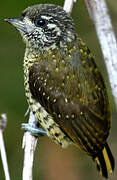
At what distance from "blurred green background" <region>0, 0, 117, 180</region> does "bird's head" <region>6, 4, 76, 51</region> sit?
4.01 feet

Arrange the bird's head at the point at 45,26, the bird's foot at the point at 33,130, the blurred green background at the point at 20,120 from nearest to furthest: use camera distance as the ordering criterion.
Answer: the bird's foot at the point at 33,130
the bird's head at the point at 45,26
the blurred green background at the point at 20,120

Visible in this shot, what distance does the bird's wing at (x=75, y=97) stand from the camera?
407cm

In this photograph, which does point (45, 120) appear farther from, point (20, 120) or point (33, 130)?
point (20, 120)

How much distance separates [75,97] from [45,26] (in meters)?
0.53

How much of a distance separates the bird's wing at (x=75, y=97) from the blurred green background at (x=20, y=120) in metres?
1.35

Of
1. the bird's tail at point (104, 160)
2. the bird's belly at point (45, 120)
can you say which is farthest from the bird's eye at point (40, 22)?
the bird's tail at point (104, 160)

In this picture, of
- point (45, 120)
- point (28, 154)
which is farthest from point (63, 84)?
point (28, 154)

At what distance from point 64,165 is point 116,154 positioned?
0.50 metres

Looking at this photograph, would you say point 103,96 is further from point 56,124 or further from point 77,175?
point 77,175

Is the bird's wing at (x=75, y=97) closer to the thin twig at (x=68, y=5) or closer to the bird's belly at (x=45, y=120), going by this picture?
the bird's belly at (x=45, y=120)

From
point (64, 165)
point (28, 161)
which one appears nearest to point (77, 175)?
point (64, 165)

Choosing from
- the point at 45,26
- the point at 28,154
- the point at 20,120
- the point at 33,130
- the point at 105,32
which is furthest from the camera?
the point at 20,120

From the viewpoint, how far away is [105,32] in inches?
113

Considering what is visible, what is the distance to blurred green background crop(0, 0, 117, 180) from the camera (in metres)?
5.46
